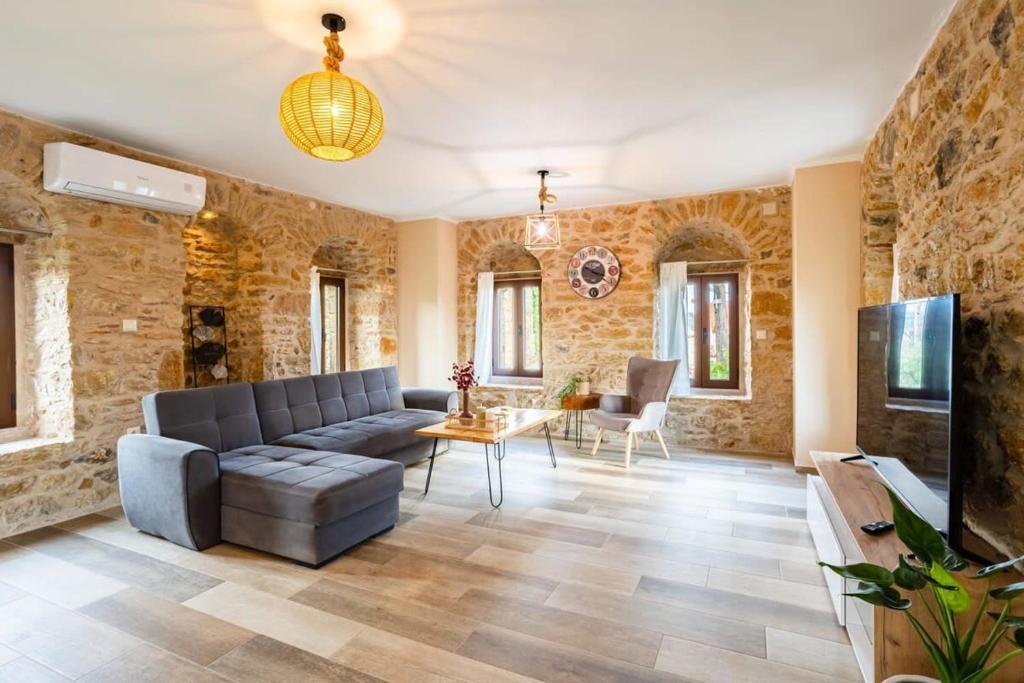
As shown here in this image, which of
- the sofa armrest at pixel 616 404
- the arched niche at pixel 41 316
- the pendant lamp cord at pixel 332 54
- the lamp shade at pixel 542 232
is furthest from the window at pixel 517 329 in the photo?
the pendant lamp cord at pixel 332 54

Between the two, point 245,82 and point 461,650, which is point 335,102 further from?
point 461,650

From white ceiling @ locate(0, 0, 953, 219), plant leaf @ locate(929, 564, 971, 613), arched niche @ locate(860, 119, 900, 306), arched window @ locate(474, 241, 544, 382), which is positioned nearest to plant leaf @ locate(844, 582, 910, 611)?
plant leaf @ locate(929, 564, 971, 613)

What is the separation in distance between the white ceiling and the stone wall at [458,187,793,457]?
3.15ft

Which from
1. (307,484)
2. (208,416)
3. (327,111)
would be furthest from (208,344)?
(327,111)

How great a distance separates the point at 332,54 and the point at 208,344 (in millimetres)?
3758

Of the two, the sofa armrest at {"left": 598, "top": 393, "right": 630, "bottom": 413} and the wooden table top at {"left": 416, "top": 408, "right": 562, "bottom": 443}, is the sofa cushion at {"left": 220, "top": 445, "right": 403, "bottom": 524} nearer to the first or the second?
the wooden table top at {"left": 416, "top": 408, "right": 562, "bottom": 443}

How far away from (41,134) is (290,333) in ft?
7.77

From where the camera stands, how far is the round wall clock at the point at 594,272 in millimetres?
5680

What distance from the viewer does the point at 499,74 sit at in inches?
107

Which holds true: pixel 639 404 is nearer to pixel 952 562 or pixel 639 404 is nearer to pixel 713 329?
pixel 713 329

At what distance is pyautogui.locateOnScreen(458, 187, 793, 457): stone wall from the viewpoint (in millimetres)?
5059

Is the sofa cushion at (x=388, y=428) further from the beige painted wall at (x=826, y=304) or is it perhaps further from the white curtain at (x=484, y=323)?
the beige painted wall at (x=826, y=304)

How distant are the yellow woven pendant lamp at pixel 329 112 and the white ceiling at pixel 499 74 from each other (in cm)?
40

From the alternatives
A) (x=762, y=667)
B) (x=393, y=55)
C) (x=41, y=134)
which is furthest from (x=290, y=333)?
(x=762, y=667)
